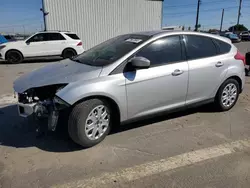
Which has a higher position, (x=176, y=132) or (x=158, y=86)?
(x=158, y=86)

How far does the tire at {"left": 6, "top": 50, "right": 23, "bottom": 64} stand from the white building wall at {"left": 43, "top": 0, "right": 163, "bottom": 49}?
14.2ft

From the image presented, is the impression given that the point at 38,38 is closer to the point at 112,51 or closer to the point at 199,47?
the point at 112,51

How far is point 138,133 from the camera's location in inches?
142

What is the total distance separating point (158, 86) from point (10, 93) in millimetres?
4153

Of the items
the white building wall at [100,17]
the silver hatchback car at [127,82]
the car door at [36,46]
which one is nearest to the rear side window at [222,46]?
the silver hatchback car at [127,82]

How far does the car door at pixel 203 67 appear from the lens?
379cm

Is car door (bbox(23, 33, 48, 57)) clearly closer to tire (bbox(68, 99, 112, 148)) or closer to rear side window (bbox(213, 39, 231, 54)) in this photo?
rear side window (bbox(213, 39, 231, 54))

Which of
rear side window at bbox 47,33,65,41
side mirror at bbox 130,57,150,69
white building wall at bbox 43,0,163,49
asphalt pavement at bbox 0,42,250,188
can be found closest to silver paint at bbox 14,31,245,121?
side mirror at bbox 130,57,150,69

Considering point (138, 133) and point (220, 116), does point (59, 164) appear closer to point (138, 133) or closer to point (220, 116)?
point (138, 133)

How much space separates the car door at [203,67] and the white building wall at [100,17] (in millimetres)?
13054

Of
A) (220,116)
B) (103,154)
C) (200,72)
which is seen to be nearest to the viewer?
(103,154)

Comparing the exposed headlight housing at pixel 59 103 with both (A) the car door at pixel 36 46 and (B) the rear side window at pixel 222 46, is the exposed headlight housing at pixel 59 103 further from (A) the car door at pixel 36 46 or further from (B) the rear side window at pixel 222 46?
(A) the car door at pixel 36 46

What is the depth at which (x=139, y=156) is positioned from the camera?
2961 mm

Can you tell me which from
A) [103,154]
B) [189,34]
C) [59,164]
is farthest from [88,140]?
[189,34]
